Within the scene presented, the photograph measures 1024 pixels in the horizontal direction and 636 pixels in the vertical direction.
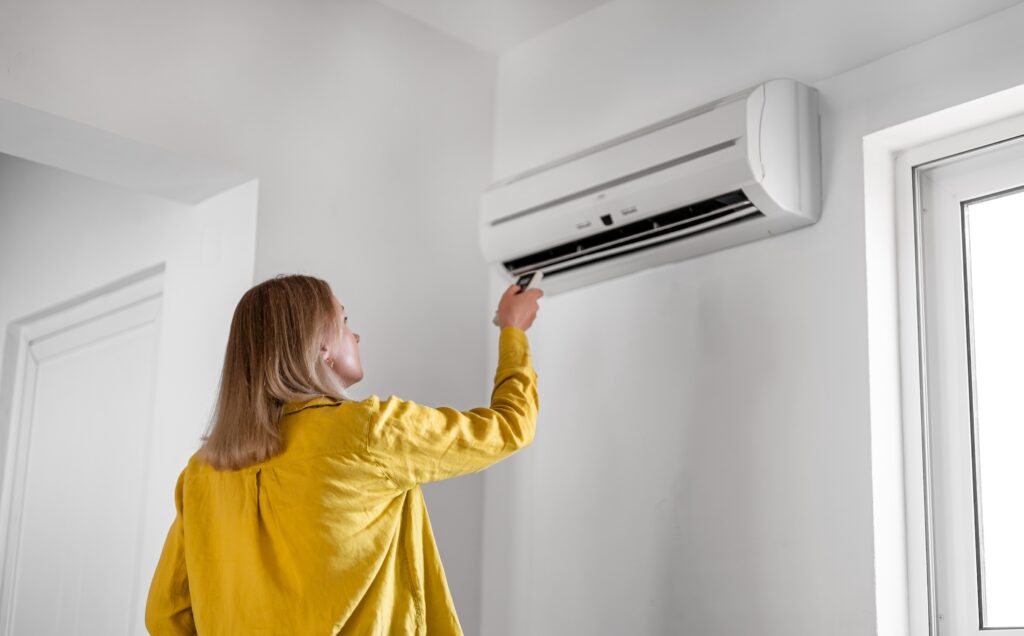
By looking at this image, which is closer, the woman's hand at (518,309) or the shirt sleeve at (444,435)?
the shirt sleeve at (444,435)

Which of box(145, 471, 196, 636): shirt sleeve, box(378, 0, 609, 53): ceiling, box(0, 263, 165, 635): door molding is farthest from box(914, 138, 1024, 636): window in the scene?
box(0, 263, 165, 635): door molding

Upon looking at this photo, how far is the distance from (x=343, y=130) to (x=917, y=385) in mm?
1346

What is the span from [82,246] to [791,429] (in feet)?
Result: 6.37

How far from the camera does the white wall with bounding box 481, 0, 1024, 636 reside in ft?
6.64

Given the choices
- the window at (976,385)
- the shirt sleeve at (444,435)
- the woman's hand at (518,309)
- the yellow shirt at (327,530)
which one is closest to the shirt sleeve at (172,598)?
the yellow shirt at (327,530)

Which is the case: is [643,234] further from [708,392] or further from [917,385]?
[917,385]

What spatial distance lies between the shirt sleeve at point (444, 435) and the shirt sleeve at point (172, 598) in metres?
0.40

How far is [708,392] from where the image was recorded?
2.27 m

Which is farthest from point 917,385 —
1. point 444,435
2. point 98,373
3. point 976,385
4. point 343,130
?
point 98,373

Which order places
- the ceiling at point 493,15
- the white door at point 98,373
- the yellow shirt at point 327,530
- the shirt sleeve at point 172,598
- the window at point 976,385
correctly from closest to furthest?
the yellow shirt at point 327,530
the shirt sleeve at point 172,598
the window at point 976,385
the white door at point 98,373
the ceiling at point 493,15

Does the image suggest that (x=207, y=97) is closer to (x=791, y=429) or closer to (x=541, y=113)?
(x=541, y=113)

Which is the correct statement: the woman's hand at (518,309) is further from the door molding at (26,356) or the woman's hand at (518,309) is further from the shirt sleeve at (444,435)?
the door molding at (26,356)

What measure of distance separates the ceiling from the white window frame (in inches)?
35.7

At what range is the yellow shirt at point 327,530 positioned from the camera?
1.66 m
